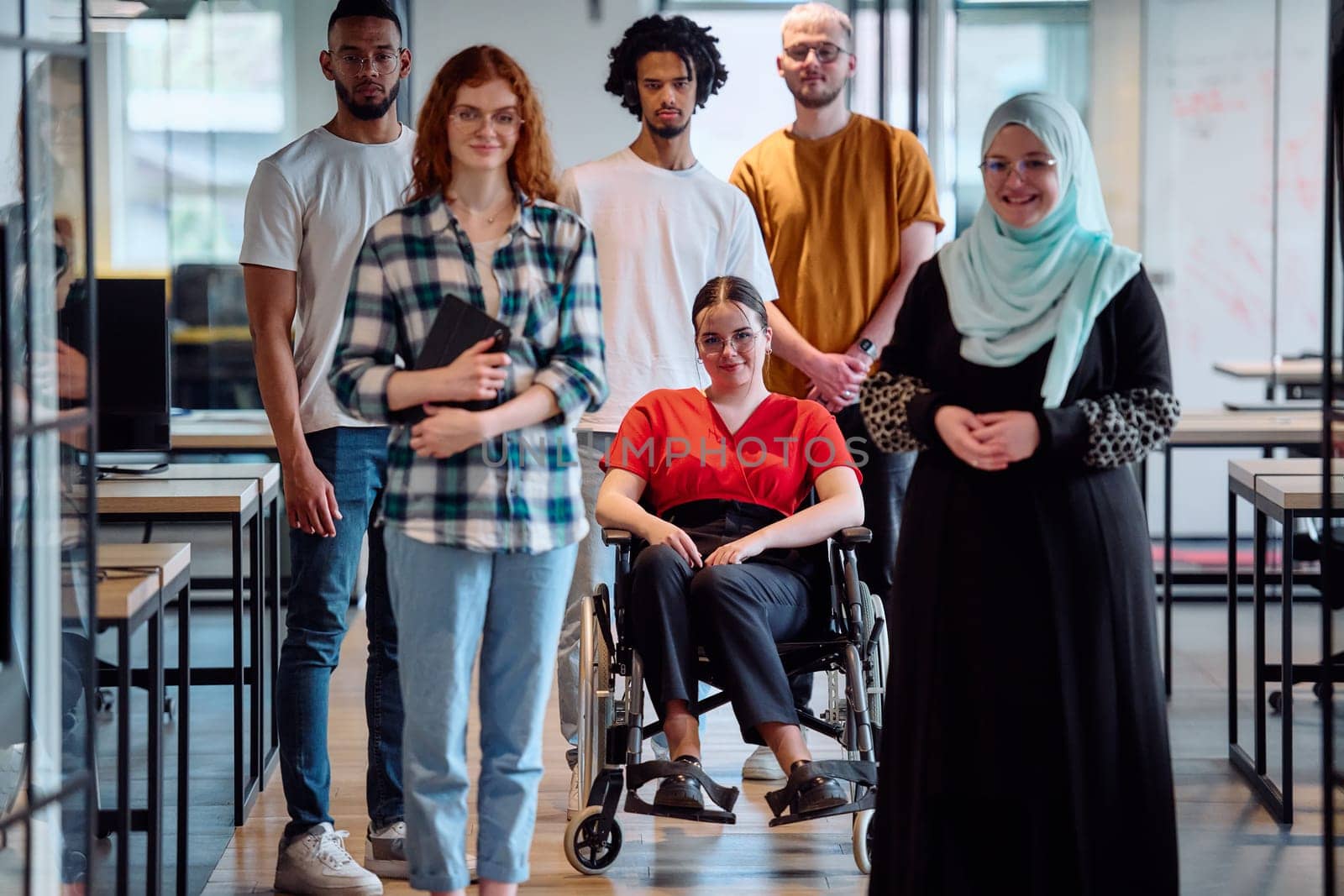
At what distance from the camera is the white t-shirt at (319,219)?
278cm

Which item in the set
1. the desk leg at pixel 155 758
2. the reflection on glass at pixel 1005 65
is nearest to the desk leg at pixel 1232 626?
the reflection on glass at pixel 1005 65

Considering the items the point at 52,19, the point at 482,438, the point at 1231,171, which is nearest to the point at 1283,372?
the point at 1231,171

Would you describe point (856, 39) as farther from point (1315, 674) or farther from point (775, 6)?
point (1315, 674)

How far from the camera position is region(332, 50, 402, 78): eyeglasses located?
2799 millimetres

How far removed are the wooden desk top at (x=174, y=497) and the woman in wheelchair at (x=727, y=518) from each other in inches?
33.1

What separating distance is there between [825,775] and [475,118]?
133cm

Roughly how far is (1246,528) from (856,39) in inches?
101

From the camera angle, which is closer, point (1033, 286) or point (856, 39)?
point (1033, 286)

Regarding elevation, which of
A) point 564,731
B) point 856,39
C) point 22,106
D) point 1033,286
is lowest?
point 564,731

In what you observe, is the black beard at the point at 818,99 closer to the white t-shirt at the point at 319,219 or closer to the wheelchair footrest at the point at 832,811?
the white t-shirt at the point at 319,219

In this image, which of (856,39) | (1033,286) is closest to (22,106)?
(1033,286)

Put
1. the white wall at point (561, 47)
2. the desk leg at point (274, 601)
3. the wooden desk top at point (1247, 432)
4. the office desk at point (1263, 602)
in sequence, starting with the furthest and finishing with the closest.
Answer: the white wall at point (561, 47), the wooden desk top at point (1247, 432), the desk leg at point (274, 601), the office desk at point (1263, 602)

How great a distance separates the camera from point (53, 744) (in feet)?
7.47

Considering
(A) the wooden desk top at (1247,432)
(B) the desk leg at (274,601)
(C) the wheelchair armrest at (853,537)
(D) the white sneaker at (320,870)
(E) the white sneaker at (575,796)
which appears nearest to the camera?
(D) the white sneaker at (320,870)
